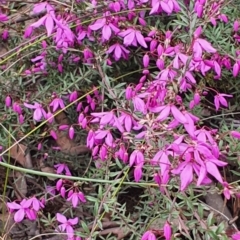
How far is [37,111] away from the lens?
245 centimetres

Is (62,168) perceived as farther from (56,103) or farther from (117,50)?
(117,50)

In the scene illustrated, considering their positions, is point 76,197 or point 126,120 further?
point 76,197

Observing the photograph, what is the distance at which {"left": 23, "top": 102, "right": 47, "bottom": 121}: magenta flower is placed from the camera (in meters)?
2.44

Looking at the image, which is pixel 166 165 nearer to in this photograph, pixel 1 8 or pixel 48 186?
pixel 48 186

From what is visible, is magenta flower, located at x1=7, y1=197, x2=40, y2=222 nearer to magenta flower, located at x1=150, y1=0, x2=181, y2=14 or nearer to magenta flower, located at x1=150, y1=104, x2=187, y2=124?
magenta flower, located at x1=150, y1=104, x2=187, y2=124

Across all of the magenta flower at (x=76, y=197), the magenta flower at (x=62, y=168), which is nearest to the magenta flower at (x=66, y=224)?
the magenta flower at (x=76, y=197)

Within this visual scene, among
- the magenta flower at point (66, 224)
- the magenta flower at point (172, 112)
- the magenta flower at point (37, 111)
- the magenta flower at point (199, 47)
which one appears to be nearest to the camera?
the magenta flower at point (172, 112)

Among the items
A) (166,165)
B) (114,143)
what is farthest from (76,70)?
(166,165)

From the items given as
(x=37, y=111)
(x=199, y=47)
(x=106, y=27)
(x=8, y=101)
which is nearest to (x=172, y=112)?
(x=199, y=47)

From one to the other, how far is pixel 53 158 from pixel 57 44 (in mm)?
522

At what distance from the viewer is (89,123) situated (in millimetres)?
2279

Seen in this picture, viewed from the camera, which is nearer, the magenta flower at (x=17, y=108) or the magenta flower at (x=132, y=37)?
the magenta flower at (x=132, y=37)

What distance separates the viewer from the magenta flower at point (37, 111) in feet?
7.99

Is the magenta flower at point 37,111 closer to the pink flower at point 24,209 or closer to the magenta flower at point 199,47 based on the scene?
the pink flower at point 24,209
